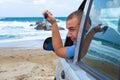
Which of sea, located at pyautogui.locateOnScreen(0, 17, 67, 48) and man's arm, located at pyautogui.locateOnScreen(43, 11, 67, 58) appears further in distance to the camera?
sea, located at pyautogui.locateOnScreen(0, 17, 67, 48)

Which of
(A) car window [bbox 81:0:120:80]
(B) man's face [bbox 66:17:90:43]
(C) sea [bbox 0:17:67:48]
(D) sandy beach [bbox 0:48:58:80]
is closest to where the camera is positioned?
(A) car window [bbox 81:0:120:80]

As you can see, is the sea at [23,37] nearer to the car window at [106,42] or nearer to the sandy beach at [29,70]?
the sandy beach at [29,70]

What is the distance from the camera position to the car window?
2443 mm

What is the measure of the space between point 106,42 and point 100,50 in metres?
0.10

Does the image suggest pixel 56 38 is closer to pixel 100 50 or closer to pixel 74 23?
pixel 74 23

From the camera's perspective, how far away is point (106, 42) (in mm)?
2725

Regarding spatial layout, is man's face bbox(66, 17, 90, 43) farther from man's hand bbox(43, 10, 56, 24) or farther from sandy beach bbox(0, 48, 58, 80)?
sandy beach bbox(0, 48, 58, 80)

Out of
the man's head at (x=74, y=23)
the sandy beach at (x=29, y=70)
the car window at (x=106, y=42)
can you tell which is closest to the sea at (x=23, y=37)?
the sandy beach at (x=29, y=70)

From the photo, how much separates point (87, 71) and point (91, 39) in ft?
1.08

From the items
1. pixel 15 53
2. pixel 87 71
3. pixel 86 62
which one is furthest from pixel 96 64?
pixel 15 53

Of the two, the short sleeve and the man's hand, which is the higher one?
the man's hand

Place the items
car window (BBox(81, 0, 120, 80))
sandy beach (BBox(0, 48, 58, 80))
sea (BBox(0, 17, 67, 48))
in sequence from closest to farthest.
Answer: car window (BBox(81, 0, 120, 80))
sandy beach (BBox(0, 48, 58, 80))
sea (BBox(0, 17, 67, 48))

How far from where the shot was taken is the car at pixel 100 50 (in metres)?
2.47

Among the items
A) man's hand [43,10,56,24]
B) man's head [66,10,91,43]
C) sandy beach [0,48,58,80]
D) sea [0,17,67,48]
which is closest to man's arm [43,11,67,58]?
man's hand [43,10,56,24]
